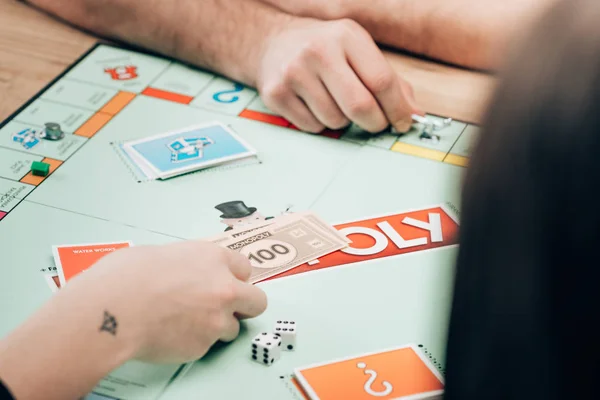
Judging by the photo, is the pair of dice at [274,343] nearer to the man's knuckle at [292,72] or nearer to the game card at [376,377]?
the game card at [376,377]

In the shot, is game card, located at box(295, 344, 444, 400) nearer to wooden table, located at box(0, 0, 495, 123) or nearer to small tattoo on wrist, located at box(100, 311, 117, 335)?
small tattoo on wrist, located at box(100, 311, 117, 335)

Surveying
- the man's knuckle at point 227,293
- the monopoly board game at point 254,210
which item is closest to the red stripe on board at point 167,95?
the monopoly board game at point 254,210

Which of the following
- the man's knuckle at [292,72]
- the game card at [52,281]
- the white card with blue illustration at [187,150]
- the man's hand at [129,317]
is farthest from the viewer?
the man's knuckle at [292,72]

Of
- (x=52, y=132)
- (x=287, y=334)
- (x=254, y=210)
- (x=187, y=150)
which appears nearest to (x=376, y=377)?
(x=287, y=334)

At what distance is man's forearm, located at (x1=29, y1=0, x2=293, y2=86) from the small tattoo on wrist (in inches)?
30.4

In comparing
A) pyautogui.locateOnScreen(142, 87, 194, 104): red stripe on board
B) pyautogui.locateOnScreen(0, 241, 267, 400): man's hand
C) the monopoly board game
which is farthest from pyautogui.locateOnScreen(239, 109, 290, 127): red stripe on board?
pyautogui.locateOnScreen(0, 241, 267, 400): man's hand

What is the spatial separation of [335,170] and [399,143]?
15 centimetres

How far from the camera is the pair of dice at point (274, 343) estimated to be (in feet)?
3.38

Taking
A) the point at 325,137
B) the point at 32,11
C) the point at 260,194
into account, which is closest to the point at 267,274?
the point at 260,194

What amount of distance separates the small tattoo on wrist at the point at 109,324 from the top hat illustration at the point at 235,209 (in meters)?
0.37

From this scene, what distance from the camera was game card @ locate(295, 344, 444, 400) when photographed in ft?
3.23

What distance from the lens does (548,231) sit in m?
0.43

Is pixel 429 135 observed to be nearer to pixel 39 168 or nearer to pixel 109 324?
pixel 39 168

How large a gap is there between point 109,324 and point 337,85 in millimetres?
678
